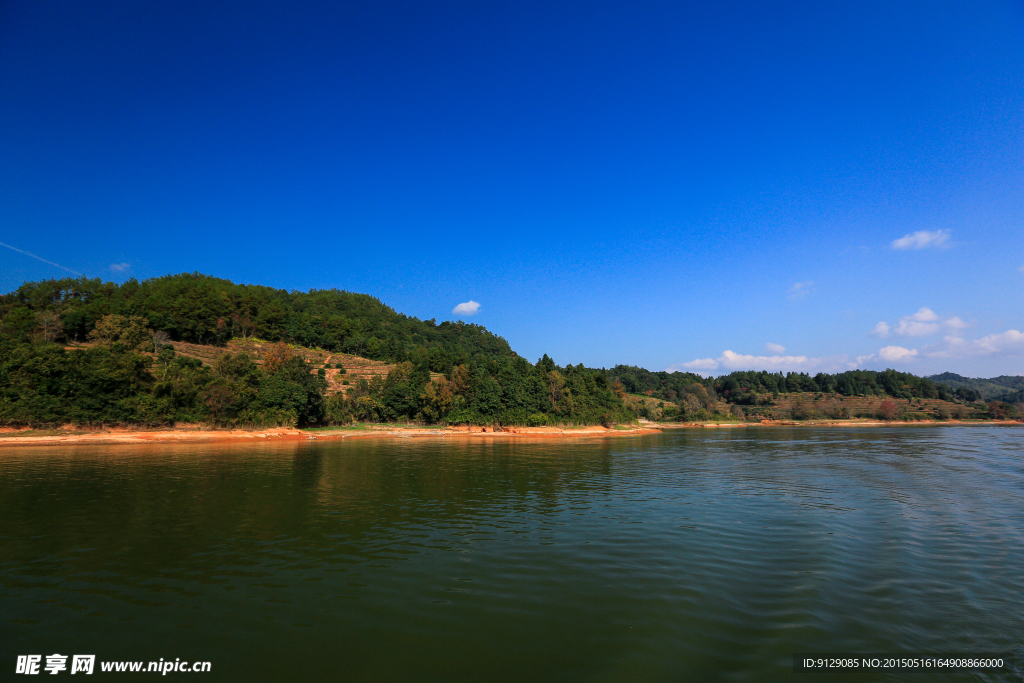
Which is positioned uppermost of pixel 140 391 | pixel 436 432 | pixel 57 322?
pixel 57 322

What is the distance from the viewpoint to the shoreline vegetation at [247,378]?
57.0 meters

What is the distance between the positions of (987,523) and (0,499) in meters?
44.5

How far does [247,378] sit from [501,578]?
74.2m

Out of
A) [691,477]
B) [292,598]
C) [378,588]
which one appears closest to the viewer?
[292,598]

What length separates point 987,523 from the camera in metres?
18.8

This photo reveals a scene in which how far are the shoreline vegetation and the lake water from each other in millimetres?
40381

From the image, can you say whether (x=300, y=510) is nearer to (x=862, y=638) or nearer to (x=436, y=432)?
(x=862, y=638)

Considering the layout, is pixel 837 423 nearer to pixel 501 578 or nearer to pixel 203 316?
pixel 501 578

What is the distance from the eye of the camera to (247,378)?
7250cm

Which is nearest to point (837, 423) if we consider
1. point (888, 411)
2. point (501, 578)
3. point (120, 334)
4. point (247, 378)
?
point (888, 411)

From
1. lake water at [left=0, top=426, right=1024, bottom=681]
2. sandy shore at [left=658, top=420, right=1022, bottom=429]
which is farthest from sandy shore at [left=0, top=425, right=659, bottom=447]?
sandy shore at [left=658, top=420, right=1022, bottom=429]

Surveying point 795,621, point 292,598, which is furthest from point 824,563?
point 292,598

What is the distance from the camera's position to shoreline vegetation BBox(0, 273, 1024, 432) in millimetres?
57000

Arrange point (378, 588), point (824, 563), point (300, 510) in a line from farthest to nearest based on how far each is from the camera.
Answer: point (300, 510)
point (824, 563)
point (378, 588)
